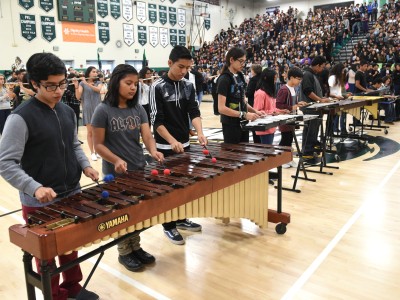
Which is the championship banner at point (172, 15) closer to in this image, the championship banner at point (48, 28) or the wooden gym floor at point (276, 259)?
the championship banner at point (48, 28)

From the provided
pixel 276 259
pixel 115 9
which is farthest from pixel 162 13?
pixel 276 259

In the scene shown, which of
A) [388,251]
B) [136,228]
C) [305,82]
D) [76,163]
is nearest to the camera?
[136,228]

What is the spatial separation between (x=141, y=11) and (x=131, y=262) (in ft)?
62.3

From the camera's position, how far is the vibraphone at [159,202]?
1811 mm

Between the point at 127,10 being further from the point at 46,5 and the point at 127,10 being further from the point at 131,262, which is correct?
the point at 131,262

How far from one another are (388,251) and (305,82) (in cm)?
353

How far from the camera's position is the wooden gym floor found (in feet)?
8.56

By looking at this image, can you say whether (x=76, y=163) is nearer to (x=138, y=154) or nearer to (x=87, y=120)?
(x=138, y=154)

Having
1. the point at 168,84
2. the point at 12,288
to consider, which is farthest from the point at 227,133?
the point at 12,288

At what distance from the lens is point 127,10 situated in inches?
755

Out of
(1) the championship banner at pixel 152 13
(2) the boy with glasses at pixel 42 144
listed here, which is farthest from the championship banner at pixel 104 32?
(2) the boy with glasses at pixel 42 144

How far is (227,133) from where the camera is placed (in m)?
A: 4.09

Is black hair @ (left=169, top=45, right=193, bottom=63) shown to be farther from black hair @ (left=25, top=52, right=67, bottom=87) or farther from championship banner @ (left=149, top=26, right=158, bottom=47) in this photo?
championship banner @ (left=149, top=26, right=158, bottom=47)

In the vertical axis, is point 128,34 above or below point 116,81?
above
